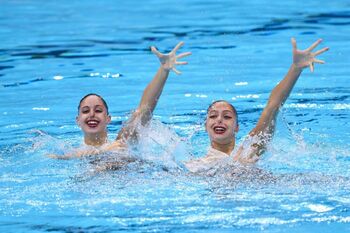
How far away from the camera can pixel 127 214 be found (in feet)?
17.6

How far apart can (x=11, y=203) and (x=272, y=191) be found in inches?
64.5

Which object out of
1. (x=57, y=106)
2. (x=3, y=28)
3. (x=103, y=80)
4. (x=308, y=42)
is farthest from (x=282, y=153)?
(x=3, y=28)

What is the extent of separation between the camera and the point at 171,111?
8.52 m

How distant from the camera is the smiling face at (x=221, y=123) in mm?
6500

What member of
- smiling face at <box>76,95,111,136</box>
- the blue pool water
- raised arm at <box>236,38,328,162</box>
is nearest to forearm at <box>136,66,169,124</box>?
the blue pool water

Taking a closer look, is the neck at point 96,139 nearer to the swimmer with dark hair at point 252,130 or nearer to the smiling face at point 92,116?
the smiling face at point 92,116

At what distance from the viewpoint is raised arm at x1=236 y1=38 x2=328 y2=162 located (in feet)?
20.3

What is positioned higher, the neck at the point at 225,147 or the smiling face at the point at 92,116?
the smiling face at the point at 92,116

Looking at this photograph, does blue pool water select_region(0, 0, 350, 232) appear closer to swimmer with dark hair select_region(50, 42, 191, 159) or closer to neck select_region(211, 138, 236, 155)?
swimmer with dark hair select_region(50, 42, 191, 159)

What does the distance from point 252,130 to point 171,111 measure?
2159 mm

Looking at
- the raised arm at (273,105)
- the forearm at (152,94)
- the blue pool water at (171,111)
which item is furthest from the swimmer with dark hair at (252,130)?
the forearm at (152,94)

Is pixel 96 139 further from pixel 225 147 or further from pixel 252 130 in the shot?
pixel 252 130

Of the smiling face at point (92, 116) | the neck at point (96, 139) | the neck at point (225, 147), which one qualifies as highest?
the smiling face at point (92, 116)

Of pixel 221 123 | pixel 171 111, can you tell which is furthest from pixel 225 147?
pixel 171 111
